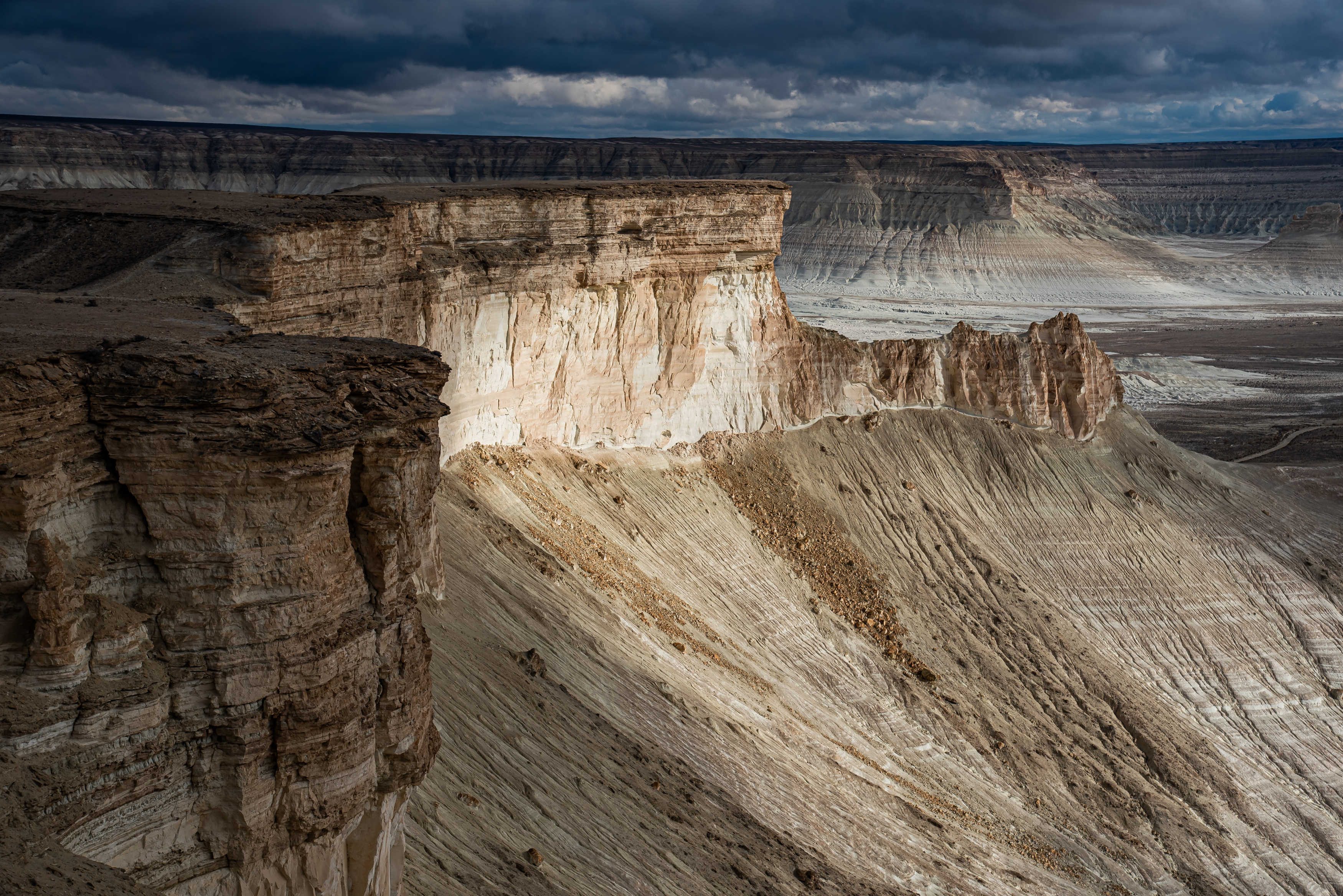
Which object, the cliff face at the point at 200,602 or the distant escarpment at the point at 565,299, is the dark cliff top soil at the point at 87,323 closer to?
the cliff face at the point at 200,602

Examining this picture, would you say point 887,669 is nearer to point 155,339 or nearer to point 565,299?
point 565,299

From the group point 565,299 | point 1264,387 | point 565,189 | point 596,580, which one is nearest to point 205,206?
point 565,299

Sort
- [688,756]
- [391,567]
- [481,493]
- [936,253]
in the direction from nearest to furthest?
[391,567], [688,756], [481,493], [936,253]

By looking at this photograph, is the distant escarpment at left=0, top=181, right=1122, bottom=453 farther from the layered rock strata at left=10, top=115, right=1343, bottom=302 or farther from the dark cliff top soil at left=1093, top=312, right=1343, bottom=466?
the layered rock strata at left=10, top=115, right=1343, bottom=302

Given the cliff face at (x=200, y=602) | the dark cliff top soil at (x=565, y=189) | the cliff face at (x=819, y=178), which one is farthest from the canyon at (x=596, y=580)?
the cliff face at (x=819, y=178)

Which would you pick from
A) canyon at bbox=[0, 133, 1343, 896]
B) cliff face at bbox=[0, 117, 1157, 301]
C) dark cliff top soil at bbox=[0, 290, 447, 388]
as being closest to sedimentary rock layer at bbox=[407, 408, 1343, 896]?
canyon at bbox=[0, 133, 1343, 896]

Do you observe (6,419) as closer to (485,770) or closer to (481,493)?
(485,770)

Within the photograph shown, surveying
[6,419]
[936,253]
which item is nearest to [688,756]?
[6,419]
